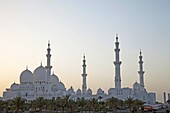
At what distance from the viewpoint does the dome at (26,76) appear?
74.4m

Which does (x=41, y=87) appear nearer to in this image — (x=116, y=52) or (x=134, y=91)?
(x=116, y=52)

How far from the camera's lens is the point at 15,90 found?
2963 inches

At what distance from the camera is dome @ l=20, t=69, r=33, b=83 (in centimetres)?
7438

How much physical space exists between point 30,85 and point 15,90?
5.20 meters

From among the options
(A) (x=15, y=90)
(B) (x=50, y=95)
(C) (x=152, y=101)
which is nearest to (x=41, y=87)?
(B) (x=50, y=95)

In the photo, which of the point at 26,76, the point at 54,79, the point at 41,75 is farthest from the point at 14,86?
the point at 54,79

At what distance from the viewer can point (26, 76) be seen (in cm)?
7469

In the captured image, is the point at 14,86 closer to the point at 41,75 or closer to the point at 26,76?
the point at 26,76

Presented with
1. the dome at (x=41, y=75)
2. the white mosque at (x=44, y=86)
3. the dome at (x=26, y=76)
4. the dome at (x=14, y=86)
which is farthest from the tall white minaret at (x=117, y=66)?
the dome at (x=14, y=86)

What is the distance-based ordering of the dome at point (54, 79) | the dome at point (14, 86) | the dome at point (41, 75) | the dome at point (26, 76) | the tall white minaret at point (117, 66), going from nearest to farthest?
the tall white minaret at point (117, 66), the dome at point (41, 75), the dome at point (26, 76), the dome at point (14, 86), the dome at point (54, 79)

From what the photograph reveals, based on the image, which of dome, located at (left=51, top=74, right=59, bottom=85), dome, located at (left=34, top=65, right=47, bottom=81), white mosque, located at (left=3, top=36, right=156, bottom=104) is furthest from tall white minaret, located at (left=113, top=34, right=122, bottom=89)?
dome, located at (left=51, top=74, right=59, bottom=85)

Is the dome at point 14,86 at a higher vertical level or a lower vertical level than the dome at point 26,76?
lower

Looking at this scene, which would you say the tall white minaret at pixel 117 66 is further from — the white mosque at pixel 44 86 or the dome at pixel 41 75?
the dome at pixel 41 75

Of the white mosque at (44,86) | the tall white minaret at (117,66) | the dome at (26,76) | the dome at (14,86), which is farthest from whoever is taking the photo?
the dome at (14,86)
